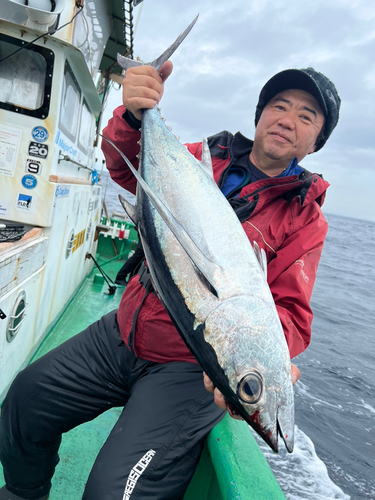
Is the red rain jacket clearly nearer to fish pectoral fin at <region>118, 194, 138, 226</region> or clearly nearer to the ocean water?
fish pectoral fin at <region>118, 194, 138, 226</region>

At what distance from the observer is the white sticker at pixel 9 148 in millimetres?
2684

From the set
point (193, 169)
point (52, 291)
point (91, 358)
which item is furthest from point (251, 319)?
point (52, 291)

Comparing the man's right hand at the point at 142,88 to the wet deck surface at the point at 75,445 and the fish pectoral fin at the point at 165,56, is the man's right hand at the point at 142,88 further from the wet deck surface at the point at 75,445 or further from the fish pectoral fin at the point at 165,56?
the wet deck surface at the point at 75,445

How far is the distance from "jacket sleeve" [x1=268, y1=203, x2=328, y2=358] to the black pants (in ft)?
1.62

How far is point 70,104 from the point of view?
3264 mm

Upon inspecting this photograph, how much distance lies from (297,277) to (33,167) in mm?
2278

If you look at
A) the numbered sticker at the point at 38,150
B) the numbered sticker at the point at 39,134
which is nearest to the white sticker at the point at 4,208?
the numbered sticker at the point at 38,150

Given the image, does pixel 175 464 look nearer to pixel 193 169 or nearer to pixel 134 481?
pixel 134 481

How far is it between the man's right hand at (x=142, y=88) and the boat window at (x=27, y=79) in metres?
1.54

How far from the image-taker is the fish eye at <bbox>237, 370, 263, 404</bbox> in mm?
1057

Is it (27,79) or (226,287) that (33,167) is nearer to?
(27,79)

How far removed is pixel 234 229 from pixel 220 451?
1.01 metres

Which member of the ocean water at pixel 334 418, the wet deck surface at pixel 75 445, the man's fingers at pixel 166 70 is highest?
the man's fingers at pixel 166 70

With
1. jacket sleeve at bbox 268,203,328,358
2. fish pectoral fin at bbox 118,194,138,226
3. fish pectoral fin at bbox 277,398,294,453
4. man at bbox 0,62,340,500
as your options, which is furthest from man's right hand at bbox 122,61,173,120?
fish pectoral fin at bbox 277,398,294,453
